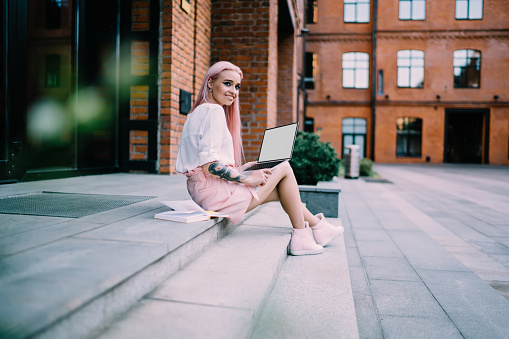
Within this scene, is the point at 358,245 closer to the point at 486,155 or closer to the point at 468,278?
the point at 468,278

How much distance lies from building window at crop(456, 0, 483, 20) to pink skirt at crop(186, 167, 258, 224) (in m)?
23.5

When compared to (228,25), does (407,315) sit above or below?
below

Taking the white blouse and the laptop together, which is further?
the laptop

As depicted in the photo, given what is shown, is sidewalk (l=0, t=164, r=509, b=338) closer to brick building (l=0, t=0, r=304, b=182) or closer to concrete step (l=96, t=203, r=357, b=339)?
concrete step (l=96, t=203, r=357, b=339)

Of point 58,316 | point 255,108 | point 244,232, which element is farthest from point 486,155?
point 58,316

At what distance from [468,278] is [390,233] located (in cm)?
142

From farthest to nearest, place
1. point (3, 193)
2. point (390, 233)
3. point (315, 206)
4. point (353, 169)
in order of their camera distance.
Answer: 1. point (353, 169)
2. point (315, 206)
3. point (390, 233)
4. point (3, 193)

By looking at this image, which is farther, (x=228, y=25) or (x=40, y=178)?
(x=228, y=25)

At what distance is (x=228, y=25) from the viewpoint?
22.4 feet

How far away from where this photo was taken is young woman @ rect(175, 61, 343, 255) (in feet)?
7.59

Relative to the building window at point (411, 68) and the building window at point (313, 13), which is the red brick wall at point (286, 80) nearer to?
the building window at point (313, 13)

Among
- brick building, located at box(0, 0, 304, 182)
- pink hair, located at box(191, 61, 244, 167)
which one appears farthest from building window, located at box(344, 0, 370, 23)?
pink hair, located at box(191, 61, 244, 167)

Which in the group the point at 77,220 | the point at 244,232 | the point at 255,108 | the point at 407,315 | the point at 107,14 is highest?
the point at 107,14

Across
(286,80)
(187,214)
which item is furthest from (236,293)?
(286,80)
